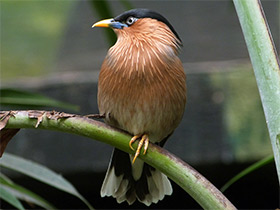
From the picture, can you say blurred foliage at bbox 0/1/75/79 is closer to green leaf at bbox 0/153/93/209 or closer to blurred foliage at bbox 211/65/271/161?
blurred foliage at bbox 211/65/271/161

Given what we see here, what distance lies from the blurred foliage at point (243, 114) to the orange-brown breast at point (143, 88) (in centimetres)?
76

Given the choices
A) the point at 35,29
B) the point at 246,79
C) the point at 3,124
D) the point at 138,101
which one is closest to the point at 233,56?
the point at 246,79

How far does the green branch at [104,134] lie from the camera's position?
107cm

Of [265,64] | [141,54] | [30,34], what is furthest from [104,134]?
[30,34]

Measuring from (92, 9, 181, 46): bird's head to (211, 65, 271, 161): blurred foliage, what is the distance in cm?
75

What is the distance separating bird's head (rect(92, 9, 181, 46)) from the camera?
70.7 inches

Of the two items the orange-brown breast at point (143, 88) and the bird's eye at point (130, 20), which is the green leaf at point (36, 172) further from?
the bird's eye at point (130, 20)

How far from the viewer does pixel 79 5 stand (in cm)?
353

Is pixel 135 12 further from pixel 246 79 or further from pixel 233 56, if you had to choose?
pixel 233 56

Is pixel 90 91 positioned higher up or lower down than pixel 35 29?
lower down

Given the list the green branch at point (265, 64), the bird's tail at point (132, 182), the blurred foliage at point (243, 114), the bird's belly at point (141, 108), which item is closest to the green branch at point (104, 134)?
the green branch at point (265, 64)

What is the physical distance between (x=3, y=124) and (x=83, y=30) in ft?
7.15

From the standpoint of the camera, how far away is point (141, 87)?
5.35ft

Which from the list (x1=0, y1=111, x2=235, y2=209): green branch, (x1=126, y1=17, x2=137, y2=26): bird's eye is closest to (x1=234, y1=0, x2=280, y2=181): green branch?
(x1=0, y1=111, x2=235, y2=209): green branch
